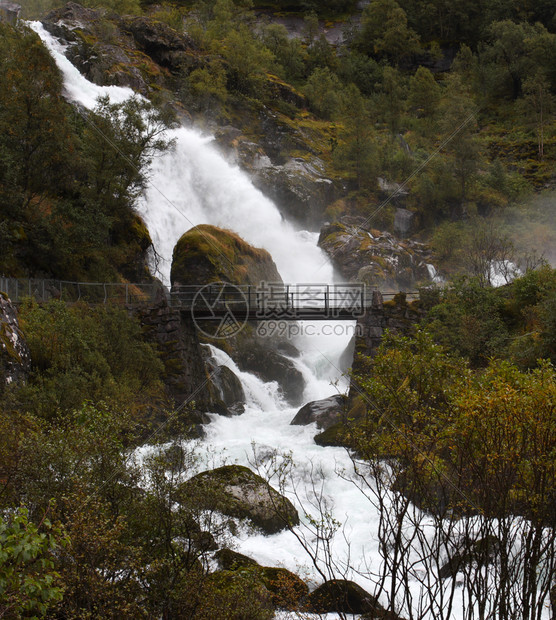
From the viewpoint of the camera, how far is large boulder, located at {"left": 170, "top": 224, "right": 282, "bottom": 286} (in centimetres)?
3078

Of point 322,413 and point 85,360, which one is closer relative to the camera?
point 85,360

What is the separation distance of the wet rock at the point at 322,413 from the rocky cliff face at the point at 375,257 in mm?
17247

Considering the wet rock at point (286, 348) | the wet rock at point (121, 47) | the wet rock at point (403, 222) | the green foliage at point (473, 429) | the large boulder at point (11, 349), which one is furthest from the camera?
the wet rock at point (403, 222)

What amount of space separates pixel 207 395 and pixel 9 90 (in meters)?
15.9

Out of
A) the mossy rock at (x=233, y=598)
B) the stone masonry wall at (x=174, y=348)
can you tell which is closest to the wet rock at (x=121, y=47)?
the stone masonry wall at (x=174, y=348)

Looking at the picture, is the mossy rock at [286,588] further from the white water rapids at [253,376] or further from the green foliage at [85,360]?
the green foliage at [85,360]

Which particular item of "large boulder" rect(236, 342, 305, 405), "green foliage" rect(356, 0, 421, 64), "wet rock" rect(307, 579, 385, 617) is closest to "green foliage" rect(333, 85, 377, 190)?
"large boulder" rect(236, 342, 305, 405)

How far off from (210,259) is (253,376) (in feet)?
22.6

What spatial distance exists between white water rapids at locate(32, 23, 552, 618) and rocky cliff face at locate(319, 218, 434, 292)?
1.35 meters

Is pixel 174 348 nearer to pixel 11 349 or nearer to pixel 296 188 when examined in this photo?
pixel 11 349

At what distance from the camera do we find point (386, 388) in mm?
9789

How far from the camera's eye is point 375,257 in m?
43.6

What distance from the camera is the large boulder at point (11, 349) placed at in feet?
52.7

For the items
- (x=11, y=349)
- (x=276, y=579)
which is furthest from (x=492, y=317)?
(x=11, y=349)
